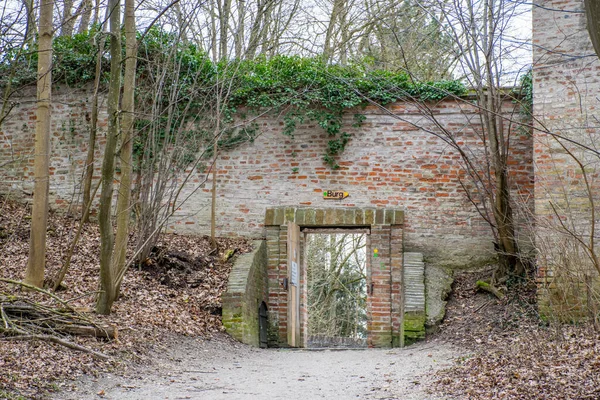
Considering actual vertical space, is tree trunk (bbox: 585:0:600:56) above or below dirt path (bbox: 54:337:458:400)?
above

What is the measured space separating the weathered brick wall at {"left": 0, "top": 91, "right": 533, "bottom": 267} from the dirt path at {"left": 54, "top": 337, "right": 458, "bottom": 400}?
2.34m

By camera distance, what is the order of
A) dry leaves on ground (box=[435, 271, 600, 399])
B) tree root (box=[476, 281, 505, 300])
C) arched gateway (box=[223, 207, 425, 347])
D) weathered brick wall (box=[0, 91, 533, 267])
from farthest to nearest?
weathered brick wall (box=[0, 91, 533, 267]), arched gateway (box=[223, 207, 425, 347]), tree root (box=[476, 281, 505, 300]), dry leaves on ground (box=[435, 271, 600, 399])

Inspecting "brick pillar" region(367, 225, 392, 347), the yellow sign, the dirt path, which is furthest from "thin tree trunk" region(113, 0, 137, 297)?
"brick pillar" region(367, 225, 392, 347)

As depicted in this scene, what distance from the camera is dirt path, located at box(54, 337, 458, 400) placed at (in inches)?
215

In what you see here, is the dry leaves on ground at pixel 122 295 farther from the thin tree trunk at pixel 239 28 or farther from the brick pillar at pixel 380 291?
the thin tree trunk at pixel 239 28

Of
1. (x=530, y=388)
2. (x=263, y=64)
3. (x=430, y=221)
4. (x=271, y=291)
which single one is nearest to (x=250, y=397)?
(x=530, y=388)

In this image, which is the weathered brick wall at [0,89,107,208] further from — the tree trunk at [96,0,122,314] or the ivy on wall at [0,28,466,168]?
the tree trunk at [96,0,122,314]

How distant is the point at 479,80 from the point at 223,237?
4.86 metres

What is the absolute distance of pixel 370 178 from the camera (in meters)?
11.1

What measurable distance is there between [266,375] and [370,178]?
16.7ft

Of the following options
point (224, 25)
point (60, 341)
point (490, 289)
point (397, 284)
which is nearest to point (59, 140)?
point (224, 25)

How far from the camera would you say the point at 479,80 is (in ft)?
31.2

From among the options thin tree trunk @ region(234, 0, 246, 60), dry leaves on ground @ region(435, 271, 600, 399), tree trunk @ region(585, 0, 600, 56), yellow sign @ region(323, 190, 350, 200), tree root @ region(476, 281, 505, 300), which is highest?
thin tree trunk @ region(234, 0, 246, 60)

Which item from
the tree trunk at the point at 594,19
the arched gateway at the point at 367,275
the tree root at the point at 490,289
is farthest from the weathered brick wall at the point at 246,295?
the tree trunk at the point at 594,19
